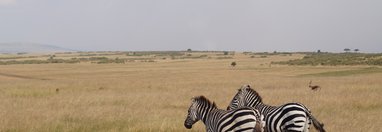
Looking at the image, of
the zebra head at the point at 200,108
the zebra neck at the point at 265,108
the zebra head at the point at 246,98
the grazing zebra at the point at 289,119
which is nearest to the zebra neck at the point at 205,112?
the zebra head at the point at 200,108

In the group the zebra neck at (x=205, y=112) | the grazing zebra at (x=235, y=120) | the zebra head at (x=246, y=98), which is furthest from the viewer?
the zebra head at (x=246, y=98)

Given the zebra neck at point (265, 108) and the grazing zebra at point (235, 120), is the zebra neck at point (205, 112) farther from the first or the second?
the zebra neck at point (265, 108)

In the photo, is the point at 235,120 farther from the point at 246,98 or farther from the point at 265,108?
the point at 246,98

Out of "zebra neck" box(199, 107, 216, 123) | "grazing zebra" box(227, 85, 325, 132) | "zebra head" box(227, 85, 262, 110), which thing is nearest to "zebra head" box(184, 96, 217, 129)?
"zebra neck" box(199, 107, 216, 123)

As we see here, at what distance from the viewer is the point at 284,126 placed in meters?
8.92

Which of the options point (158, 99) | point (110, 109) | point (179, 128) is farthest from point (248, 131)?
point (158, 99)

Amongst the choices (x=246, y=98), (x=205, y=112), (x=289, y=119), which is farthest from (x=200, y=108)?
(x=246, y=98)

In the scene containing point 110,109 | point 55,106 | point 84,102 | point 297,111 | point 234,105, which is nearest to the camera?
point 297,111

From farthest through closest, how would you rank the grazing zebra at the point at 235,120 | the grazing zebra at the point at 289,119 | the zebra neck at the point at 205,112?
the zebra neck at the point at 205,112 < the grazing zebra at the point at 289,119 < the grazing zebra at the point at 235,120

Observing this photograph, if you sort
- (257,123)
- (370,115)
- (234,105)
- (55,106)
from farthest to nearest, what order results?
(55,106) < (370,115) < (234,105) < (257,123)

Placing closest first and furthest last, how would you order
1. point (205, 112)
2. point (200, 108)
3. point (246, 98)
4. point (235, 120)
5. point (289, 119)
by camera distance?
point (235, 120)
point (289, 119)
point (205, 112)
point (200, 108)
point (246, 98)

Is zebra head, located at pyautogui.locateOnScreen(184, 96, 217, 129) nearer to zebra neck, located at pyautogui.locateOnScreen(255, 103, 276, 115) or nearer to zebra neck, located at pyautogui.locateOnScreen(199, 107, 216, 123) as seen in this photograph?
zebra neck, located at pyautogui.locateOnScreen(199, 107, 216, 123)

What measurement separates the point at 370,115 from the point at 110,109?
371 inches

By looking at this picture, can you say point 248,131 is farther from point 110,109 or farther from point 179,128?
point 110,109
